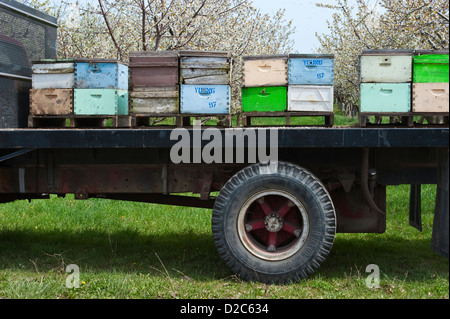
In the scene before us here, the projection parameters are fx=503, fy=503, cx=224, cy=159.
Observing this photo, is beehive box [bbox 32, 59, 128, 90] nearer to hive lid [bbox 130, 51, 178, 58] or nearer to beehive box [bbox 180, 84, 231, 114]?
hive lid [bbox 130, 51, 178, 58]

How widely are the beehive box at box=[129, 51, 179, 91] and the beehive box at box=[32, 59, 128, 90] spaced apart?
22 centimetres

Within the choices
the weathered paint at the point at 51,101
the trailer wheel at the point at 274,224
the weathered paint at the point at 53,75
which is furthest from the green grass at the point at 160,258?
the weathered paint at the point at 53,75

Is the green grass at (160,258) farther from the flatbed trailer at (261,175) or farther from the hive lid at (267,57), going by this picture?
the hive lid at (267,57)

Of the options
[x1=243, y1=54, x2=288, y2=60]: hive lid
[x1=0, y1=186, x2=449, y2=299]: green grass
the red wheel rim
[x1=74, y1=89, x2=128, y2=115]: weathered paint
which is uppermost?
[x1=243, y1=54, x2=288, y2=60]: hive lid

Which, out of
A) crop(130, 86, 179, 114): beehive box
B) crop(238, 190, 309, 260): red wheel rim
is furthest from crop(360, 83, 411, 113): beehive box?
crop(130, 86, 179, 114): beehive box

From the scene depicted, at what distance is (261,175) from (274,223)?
480 millimetres

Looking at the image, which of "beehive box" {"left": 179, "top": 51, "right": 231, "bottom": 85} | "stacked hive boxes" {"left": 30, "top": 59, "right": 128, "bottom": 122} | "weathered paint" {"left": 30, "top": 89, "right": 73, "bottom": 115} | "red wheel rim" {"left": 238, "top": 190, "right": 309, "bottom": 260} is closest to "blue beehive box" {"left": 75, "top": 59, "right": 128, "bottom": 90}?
"stacked hive boxes" {"left": 30, "top": 59, "right": 128, "bottom": 122}

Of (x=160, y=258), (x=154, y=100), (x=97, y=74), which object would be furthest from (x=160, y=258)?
(x=97, y=74)

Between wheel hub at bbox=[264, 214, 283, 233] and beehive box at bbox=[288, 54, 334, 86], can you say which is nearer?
wheel hub at bbox=[264, 214, 283, 233]

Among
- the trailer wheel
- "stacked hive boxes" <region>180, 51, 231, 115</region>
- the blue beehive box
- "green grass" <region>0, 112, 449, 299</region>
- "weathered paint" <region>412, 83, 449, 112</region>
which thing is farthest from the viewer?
the blue beehive box

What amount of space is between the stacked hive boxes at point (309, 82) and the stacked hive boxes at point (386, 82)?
390mm

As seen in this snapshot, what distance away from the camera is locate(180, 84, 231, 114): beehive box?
5.33 m

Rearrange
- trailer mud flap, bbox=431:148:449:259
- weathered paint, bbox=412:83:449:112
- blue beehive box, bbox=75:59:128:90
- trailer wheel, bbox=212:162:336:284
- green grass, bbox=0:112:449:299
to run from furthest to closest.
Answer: blue beehive box, bbox=75:59:128:90 → weathered paint, bbox=412:83:449:112 → trailer wheel, bbox=212:162:336:284 → green grass, bbox=0:112:449:299 → trailer mud flap, bbox=431:148:449:259

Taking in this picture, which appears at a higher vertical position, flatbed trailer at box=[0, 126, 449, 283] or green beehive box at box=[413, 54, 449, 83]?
green beehive box at box=[413, 54, 449, 83]
